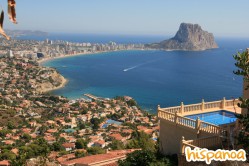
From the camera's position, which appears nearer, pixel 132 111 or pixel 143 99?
pixel 132 111

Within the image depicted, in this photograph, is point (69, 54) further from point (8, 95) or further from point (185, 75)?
point (8, 95)

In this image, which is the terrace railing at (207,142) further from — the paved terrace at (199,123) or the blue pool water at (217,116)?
the blue pool water at (217,116)

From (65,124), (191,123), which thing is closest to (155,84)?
(65,124)

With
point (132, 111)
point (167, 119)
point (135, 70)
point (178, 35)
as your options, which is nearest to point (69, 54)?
point (135, 70)

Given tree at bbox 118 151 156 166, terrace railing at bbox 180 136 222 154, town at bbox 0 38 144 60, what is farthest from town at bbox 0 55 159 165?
town at bbox 0 38 144 60

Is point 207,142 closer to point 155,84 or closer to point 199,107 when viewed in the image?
point 199,107

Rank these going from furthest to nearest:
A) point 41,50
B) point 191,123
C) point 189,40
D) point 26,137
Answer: point 189,40
point 41,50
point 26,137
point 191,123

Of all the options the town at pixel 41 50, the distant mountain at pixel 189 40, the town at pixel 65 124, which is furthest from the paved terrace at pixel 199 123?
the distant mountain at pixel 189 40

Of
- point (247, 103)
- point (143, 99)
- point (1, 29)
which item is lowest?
point (143, 99)
